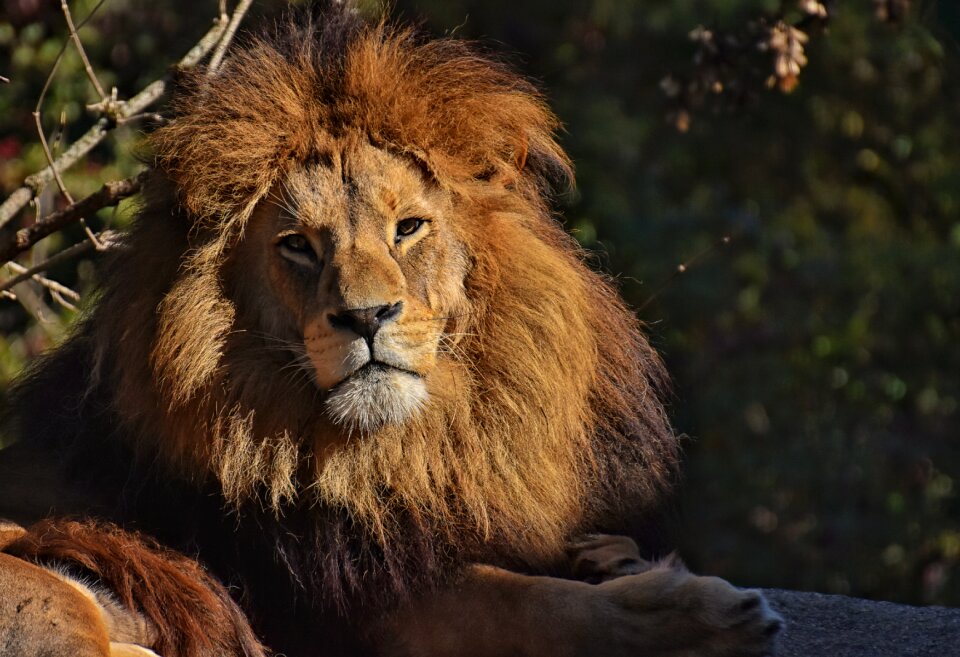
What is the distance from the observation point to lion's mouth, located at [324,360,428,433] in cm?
291

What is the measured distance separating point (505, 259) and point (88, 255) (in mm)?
3503

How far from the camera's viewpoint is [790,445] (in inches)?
332

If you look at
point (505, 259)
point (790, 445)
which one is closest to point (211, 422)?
point (505, 259)

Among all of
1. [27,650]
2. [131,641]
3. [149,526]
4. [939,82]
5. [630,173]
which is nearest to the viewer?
[27,650]

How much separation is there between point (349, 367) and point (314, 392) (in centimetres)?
18

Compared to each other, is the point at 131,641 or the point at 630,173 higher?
the point at 131,641

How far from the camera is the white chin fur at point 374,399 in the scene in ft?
9.56

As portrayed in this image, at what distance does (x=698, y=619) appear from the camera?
9.09 ft

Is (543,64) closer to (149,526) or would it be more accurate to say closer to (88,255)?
(88,255)

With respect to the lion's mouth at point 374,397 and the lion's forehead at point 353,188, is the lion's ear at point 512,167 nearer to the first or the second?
the lion's forehead at point 353,188

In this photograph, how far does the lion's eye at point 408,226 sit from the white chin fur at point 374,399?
0.30m

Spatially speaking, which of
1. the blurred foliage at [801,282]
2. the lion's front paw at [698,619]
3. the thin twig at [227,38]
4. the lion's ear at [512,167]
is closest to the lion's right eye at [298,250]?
the lion's ear at [512,167]

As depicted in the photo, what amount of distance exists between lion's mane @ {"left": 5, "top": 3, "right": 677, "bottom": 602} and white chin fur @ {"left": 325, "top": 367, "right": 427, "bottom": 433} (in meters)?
0.06

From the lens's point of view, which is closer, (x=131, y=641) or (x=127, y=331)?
(x=131, y=641)
